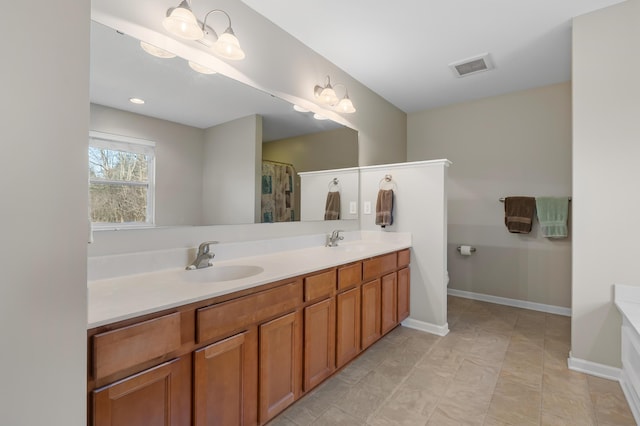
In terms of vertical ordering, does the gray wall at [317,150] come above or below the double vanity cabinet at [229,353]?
above

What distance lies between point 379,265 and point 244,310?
1.32 metres

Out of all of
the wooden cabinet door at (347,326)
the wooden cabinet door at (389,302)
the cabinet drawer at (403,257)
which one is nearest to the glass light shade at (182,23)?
the wooden cabinet door at (347,326)

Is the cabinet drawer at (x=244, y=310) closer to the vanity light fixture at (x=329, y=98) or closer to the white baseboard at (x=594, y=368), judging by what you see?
the vanity light fixture at (x=329, y=98)

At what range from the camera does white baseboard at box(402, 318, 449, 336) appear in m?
2.72

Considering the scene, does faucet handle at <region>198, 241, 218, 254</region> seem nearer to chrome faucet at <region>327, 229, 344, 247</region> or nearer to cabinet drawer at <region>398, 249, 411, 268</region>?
chrome faucet at <region>327, 229, 344, 247</region>

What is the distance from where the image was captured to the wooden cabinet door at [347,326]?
1947 millimetres

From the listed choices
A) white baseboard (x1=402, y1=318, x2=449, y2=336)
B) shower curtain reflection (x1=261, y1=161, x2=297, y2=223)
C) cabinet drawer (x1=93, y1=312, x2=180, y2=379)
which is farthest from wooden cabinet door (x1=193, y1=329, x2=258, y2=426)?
white baseboard (x1=402, y1=318, x2=449, y2=336)

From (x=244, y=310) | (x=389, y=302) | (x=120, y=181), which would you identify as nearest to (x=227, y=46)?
(x=120, y=181)

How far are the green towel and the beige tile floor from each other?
3.35ft

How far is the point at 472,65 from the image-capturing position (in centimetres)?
287

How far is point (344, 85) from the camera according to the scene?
9.77 ft

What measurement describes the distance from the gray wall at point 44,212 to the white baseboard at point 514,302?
398 cm

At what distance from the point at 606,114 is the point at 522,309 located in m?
2.30

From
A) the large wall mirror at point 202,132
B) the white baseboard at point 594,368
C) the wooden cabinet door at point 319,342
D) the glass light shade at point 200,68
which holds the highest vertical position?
the glass light shade at point 200,68
